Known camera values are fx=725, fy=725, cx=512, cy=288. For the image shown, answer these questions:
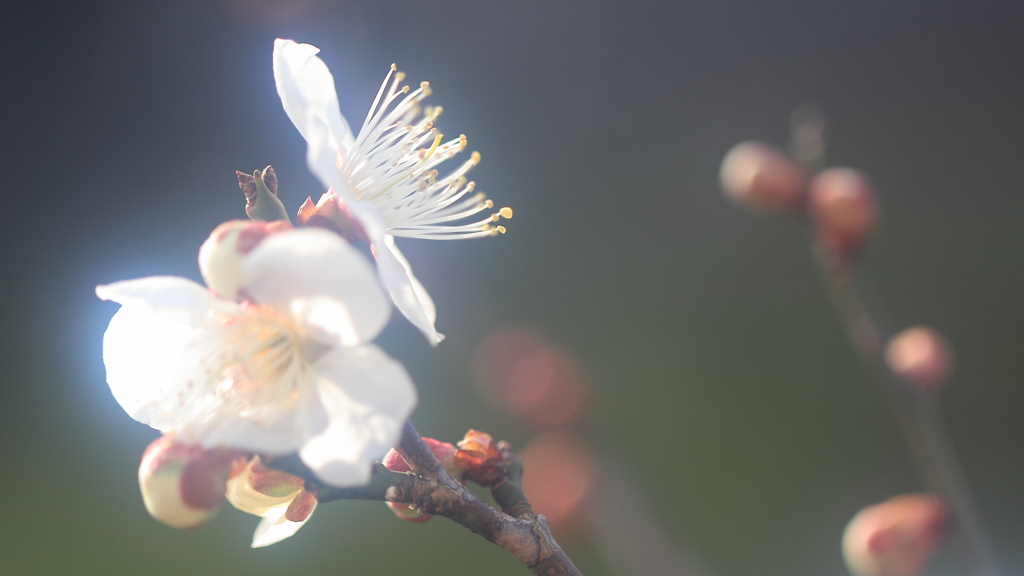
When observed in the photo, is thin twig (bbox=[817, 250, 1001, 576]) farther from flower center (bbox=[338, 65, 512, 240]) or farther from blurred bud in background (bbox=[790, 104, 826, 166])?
flower center (bbox=[338, 65, 512, 240])

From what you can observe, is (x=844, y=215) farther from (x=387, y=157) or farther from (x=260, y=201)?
(x=260, y=201)

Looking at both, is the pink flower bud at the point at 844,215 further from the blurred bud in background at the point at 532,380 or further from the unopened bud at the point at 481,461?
the blurred bud in background at the point at 532,380

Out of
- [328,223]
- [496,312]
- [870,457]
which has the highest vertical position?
[328,223]

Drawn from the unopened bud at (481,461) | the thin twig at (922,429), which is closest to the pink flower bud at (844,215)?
the thin twig at (922,429)

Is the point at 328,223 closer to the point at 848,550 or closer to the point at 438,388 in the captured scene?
the point at 848,550

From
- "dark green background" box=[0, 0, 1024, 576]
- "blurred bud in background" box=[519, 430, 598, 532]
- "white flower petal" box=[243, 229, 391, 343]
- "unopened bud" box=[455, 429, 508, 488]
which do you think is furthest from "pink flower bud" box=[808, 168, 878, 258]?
"dark green background" box=[0, 0, 1024, 576]

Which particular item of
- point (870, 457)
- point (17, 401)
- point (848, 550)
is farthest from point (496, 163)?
point (848, 550)

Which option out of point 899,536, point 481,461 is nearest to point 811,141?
point 899,536
